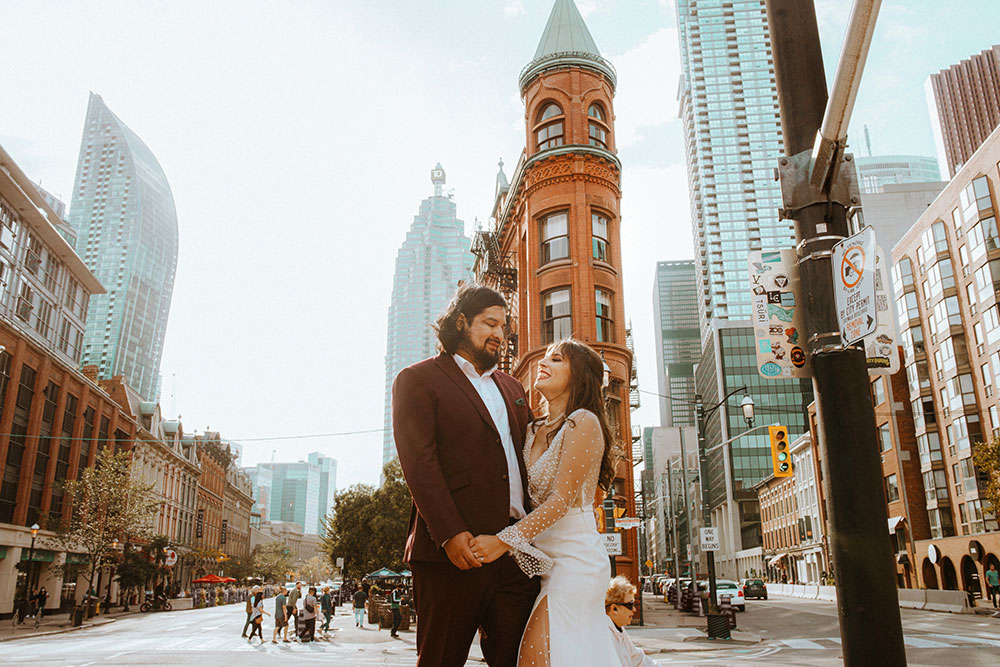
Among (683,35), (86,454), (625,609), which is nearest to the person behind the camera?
(625,609)

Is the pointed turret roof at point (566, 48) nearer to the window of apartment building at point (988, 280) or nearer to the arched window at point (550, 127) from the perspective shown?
the arched window at point (550, 127)

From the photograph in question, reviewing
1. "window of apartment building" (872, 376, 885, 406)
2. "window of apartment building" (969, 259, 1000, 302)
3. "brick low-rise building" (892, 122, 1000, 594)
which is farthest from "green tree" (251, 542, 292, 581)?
"window of apartment building" (969, 259, 1000, 302)

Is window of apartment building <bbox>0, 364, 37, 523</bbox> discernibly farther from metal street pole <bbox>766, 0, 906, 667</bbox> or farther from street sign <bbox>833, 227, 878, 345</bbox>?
street sign <bbox>833, 227, 878, 345</bbox>

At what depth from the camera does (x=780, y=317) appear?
4.37m

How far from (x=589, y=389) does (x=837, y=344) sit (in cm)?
141

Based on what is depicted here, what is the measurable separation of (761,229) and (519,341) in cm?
12462

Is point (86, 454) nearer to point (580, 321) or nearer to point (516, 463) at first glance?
point (580, 321)

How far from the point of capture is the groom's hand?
319cm

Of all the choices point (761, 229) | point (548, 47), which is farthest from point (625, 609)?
point (761, 229)

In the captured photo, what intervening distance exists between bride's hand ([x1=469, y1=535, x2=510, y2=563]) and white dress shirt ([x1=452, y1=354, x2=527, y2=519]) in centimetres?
36

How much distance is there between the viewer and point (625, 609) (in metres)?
7.86

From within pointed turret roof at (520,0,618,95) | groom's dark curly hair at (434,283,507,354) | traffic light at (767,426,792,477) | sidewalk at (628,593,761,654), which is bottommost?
sidewalk at (628,593,761,654)

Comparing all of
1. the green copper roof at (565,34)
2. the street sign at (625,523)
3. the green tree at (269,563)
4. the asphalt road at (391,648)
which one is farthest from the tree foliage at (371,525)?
the green tree at (269,563)

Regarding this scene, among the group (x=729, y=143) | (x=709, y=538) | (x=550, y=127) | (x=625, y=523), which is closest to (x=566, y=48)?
(x=550, y=127)
